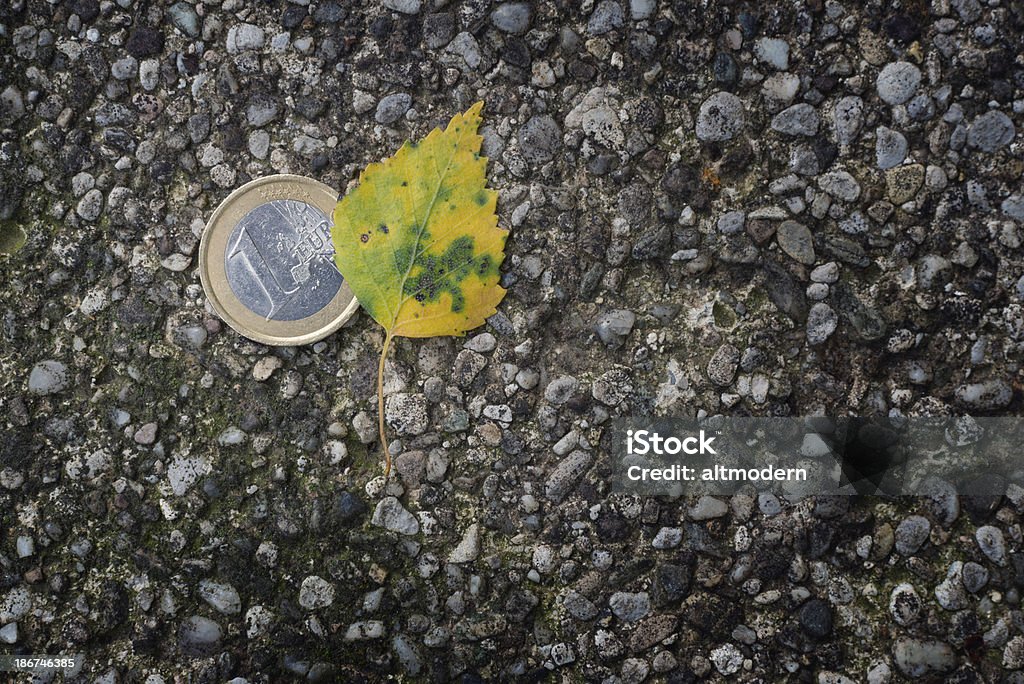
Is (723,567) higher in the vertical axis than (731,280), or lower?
lower

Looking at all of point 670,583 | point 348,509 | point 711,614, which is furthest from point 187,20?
point 711,614

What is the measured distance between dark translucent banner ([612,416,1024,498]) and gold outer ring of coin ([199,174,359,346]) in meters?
0.85

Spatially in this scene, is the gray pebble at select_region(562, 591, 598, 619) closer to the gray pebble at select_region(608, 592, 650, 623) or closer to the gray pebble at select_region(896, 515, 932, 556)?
the gray pebble at select_region(608, 592, 650, 623)

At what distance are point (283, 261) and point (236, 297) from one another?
0.16m

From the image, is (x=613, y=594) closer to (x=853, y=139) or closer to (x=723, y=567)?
(x=723, y=567)

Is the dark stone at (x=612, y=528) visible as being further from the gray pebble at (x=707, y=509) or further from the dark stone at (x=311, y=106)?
the dark stone at (x=311, y=106)

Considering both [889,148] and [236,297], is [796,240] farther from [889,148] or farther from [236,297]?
[236,297]

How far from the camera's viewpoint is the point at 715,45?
7.09 ft

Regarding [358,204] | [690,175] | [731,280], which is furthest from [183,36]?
[731,280]

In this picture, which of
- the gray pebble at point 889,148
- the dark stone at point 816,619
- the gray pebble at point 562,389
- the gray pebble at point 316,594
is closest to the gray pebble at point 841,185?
the gray pebble at point 889,148

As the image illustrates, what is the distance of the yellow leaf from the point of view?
2184mm

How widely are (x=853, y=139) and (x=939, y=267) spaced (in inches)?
15.6

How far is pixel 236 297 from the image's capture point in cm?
225

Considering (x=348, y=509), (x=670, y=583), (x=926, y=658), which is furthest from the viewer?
(x=348, y=509)
